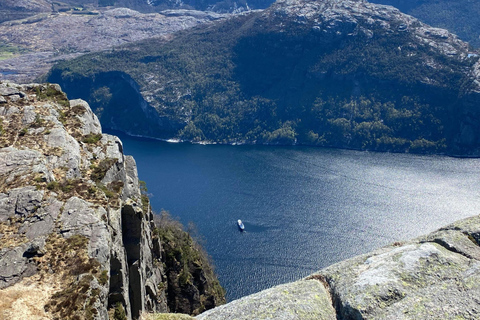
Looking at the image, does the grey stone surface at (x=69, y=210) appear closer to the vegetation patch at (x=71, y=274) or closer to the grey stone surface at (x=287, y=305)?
the vegetation patch at (x=71, y=274)

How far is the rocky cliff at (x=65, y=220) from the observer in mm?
18953

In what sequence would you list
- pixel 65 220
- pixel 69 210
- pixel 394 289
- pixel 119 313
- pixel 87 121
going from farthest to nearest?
pixel 87 121 < pixel 69 210 < pixel 65 220 < pixel 119 313 < pixel 394 289

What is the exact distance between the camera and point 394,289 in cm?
1612

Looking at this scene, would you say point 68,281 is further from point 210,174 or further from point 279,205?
point 210,174

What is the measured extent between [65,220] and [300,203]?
11747cm

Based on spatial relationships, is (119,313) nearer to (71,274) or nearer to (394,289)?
(71,274)

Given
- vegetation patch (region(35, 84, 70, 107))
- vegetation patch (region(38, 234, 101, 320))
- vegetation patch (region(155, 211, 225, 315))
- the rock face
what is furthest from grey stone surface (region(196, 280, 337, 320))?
vegetation patch (region(35, 84, 70, 107))

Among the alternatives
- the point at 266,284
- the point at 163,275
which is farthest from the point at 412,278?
the point at 266,284

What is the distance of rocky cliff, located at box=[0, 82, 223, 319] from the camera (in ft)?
62.2

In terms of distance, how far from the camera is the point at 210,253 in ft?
342

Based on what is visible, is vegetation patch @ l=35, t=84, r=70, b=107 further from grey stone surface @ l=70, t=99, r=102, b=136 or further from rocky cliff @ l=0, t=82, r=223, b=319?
grey stone surface @ l=70, t=99, r=102, b=136

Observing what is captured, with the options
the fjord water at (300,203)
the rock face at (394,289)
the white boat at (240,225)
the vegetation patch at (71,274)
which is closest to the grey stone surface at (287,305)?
the rock face at (394,289)

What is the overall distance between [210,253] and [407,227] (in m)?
62.6

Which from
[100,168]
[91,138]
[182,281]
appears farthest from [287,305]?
[182,281]
